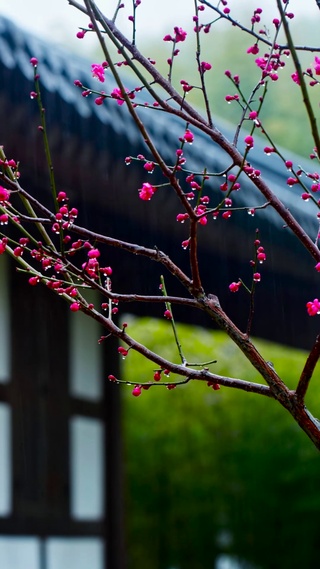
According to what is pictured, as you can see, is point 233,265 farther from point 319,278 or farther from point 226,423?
point 226,423

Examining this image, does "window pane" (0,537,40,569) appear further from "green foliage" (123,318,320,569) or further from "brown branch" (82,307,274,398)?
"green foliage" (123,318,320,569)

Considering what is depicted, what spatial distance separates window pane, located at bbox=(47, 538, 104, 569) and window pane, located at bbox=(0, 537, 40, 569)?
8 centimetres

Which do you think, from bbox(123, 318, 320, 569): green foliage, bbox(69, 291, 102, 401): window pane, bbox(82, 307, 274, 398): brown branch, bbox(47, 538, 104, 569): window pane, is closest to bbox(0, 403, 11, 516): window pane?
bbox(47, 538, 104, 569): window pane

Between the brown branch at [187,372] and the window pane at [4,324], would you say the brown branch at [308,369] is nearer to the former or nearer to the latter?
the brown branch at [187,372]

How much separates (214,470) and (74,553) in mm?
6600

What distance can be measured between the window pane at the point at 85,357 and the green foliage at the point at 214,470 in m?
5.73

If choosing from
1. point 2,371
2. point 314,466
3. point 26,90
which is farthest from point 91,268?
point 314,466

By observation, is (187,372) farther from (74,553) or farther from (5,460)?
(74,553)

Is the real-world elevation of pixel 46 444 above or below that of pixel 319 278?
below

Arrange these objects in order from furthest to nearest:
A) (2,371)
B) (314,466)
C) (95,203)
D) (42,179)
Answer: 1. (314,466)
2. (2,371)
3. (95,203)
4. (42,179)

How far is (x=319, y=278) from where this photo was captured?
13.1 feet

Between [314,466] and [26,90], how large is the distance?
782 centimetres

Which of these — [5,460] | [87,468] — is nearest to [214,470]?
[87,468]

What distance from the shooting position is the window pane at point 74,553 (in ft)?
12.2
